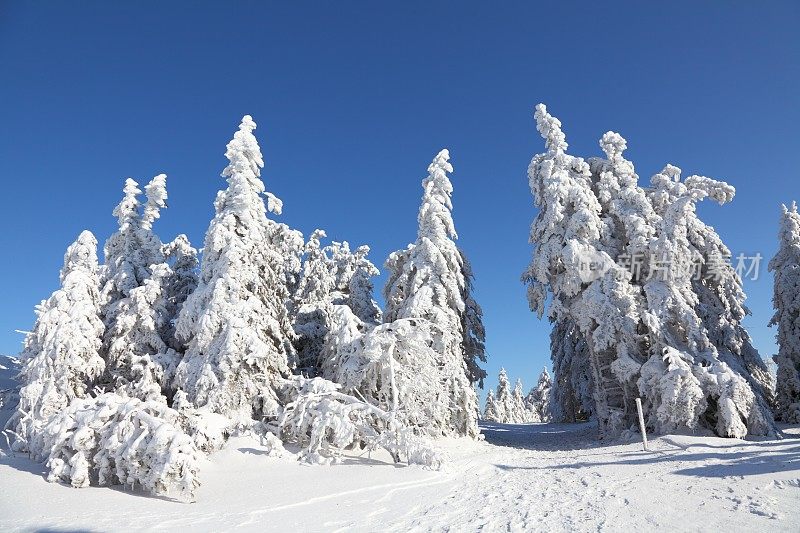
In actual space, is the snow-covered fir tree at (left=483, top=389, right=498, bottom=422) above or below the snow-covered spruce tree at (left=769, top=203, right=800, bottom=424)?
below

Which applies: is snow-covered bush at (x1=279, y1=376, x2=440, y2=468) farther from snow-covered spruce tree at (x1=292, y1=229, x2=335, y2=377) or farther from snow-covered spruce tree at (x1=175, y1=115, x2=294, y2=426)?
snow-covered spruce tree at (x1=292, y1=229, x2=335, y2=377)

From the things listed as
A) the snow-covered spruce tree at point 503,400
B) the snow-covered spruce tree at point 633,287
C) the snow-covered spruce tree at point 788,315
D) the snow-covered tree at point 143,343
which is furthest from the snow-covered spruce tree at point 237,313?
the snow-covered spruce tree at point 503,400

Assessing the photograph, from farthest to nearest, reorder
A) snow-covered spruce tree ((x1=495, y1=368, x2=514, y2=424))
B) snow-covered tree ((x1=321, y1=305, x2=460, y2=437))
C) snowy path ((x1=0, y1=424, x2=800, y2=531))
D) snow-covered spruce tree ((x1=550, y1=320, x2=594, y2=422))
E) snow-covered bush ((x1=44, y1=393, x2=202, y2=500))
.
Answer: snow-covered spruce tree ((x1=495, y1=368, x2=514, y2=424)) → snow-covered spruce tree ((x1=550, y1=320, x2=594, y2=422)) → snow-covered tree ((x1=321, y1=305, x2=460, y2=437)) → snow-covered bush ((x1=44, y1=393, x2=202, y2=500)) → snowy path ((x1=0, y1=424, x2=800, y2=531))

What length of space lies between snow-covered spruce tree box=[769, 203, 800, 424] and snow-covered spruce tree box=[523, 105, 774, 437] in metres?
4.40

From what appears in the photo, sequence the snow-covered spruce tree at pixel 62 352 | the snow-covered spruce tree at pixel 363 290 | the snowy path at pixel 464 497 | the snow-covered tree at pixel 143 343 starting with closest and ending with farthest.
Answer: the snowy path at pixel 464 497, the snow-covered spruce tree at pixel 62 352, the snow-covered tree at pixel 143 343, the snow-covered spruce tree at pixel 363 290

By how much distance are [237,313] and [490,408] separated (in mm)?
59811

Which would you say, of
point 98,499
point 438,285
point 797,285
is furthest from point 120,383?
point 797,285

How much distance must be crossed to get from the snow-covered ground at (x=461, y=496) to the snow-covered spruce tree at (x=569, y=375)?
16.0 m

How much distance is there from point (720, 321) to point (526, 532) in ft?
66.8

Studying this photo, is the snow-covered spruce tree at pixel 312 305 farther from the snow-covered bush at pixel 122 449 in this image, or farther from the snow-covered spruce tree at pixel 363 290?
the snow-covered bush at pixel 122 449

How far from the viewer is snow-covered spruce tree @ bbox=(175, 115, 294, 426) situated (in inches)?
670

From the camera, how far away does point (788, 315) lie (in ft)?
82.7

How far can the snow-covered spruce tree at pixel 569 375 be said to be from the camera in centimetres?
2972

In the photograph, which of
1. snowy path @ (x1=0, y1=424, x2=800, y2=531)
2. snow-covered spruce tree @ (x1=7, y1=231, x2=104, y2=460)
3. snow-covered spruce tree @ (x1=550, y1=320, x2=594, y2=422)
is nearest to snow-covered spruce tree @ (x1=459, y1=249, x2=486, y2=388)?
snow-covered spruce tree @ (x1=550, y1=320, x2=594, y2=422)
